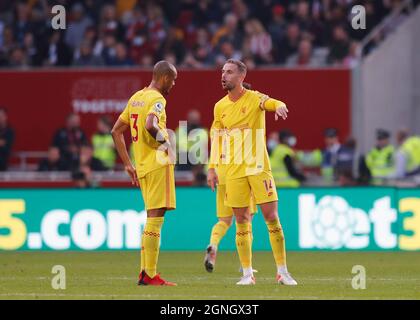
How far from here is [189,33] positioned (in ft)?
90.0

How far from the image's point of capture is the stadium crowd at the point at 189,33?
26266mm

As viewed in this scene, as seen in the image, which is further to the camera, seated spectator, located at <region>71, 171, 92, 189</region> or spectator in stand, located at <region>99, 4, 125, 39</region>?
spectator in stand, located at <region>99, 4, 125, 39</region>

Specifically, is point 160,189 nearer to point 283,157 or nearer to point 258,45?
point 283,157

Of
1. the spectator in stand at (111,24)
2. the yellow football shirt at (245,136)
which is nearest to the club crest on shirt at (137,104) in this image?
the yellow football shirt at (245,136)

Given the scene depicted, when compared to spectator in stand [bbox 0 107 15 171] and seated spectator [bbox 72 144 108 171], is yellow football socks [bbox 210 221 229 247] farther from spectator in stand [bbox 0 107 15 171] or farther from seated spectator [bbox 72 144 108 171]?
spectator in stand [bbox 0 107 15 171]

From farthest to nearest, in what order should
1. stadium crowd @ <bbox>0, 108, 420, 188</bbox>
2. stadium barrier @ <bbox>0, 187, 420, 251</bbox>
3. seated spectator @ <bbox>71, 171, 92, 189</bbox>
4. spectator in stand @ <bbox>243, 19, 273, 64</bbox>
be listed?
spectator in stand @ <bbox>243, 19, 273, 64</bbox>
seated spectator @ <bbox>71, 171, 92, 189</bbox>
stadium crowd @ <bbox>0, 108, 420, 188</bbox>
stadium barrier @ <bbox>0, 187, 420, 251</bbox>

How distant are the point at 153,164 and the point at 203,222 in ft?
23.2

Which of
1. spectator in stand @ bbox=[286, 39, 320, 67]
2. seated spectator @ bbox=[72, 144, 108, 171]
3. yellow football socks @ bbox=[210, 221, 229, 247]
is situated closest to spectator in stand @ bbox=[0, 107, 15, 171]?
seated spectator @ bbox=[72, 144, 108, 171]

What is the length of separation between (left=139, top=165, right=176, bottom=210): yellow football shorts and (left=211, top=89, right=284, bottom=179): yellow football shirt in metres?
0.75

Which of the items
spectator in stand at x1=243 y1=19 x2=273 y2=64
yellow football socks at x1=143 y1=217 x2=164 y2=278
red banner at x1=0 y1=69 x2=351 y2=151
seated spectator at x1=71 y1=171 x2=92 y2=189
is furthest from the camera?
spectator in stand at x1=243 y1=19 x2=273 y2=64

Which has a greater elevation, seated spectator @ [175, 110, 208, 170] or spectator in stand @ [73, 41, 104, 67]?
spectator in stand @ [73, 41, 104, 67]

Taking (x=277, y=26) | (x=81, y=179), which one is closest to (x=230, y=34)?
(x=277, y=26)

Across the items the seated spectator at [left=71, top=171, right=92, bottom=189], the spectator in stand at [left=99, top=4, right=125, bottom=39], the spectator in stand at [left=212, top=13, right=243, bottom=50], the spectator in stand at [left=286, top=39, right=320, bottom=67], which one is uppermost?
the spectator in stand at [left=99, top=4, right=125, bottom=39]

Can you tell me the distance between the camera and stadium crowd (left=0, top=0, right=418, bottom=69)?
26.3m
